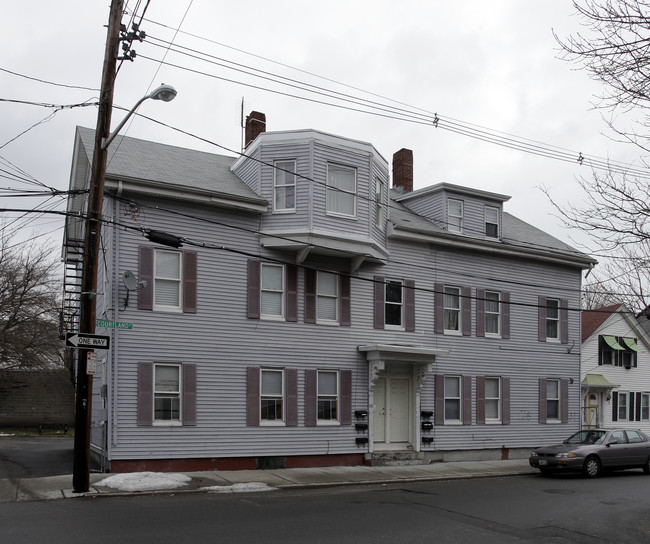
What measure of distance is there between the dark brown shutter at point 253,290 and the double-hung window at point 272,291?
28 cm

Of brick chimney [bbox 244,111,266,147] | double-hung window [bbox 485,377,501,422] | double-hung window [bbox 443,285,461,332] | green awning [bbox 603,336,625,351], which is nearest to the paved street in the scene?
double-hung window [bbox 485,377,501,422]

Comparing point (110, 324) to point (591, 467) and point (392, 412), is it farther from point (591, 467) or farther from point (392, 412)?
point (591, 467)

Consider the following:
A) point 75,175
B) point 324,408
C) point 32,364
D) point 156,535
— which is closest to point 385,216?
point 324,408

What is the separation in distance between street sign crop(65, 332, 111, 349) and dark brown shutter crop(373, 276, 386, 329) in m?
9.93

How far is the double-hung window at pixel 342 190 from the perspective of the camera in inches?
818

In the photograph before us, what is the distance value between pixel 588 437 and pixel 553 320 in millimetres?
7056

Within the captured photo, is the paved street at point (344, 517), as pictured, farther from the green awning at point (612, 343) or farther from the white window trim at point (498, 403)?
the green awning at point (612, 343)

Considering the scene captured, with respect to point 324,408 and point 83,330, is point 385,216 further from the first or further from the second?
point 83,330

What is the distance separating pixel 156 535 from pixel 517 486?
10734mm

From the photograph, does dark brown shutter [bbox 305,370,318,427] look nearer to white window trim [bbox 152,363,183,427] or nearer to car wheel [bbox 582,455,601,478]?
white window trim [bbox 152,363,183,427]

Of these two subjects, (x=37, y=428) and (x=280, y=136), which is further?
(x=37, y=428)

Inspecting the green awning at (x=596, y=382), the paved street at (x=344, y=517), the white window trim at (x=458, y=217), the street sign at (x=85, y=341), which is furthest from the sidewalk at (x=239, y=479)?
the green awning at (x=596, y=382)

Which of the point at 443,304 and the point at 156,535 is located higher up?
the point at 443,304

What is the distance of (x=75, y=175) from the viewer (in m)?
23.5
